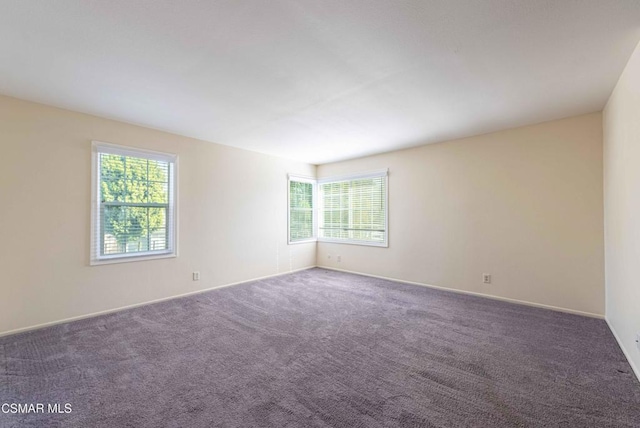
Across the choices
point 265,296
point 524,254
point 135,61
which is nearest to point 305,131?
point 135,61

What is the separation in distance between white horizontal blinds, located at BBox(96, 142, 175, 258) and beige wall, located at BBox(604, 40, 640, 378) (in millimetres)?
4994

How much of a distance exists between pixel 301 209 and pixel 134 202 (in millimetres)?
3202

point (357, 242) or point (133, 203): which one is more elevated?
point (133, 203)

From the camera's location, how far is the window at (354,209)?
538 cm

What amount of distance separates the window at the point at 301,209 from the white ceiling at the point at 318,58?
8.16 feet

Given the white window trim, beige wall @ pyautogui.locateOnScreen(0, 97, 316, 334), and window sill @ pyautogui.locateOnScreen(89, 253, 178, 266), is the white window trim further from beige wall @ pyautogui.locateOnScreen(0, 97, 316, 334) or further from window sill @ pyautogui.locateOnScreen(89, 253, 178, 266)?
window sill @ pyautogui.locateOnScreen(89, 253, 178, 266)

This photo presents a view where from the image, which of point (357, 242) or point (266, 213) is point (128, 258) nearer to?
point (266, 213)

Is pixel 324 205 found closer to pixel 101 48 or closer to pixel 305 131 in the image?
pixel 305 131

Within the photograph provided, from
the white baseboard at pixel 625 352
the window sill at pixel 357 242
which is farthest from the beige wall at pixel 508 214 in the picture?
the white baseboard at pixel 625 352

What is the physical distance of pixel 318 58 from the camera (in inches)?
86.8

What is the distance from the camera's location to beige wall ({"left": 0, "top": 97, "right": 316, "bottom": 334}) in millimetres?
2900

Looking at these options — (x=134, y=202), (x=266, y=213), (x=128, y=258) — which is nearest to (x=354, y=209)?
(x=266, y=213)

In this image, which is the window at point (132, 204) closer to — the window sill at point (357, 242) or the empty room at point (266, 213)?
the empty room at point (266, 213)

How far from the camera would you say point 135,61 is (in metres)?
2.23
